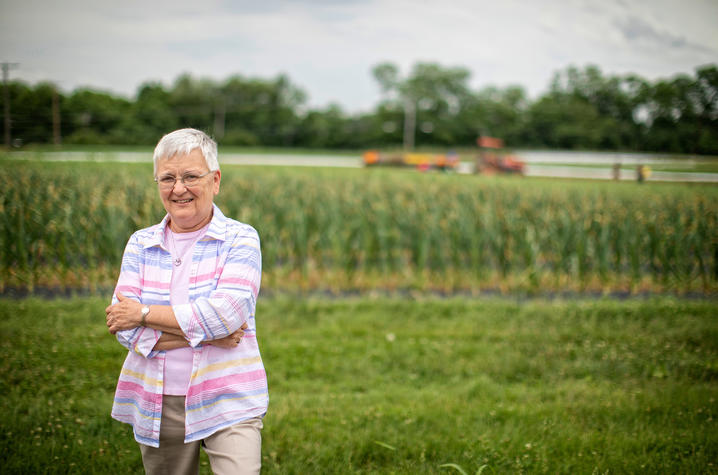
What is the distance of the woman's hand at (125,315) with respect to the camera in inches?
68.1

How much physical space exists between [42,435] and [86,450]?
1.19 ft

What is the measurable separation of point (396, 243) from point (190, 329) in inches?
181

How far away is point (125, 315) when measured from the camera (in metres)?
1.73

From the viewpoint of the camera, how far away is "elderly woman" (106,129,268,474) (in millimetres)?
1736

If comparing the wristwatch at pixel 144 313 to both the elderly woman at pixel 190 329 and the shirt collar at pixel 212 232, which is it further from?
the shirt collar at pixel 212 232

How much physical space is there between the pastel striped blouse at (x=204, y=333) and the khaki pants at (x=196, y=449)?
0.14ft

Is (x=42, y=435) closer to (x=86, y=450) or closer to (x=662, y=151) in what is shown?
(x=86, y=450)

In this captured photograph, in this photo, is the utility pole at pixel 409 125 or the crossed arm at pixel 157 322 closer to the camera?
the crossed arm at pixel 157 322

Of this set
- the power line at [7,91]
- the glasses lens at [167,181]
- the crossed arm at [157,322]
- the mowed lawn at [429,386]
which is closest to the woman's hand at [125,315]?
the crossed arm at [157,322]

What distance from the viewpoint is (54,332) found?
436 cm

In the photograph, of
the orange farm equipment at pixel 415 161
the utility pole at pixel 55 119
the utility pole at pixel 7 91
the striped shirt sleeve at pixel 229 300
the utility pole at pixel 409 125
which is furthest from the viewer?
the utility pole at pixel 409 125

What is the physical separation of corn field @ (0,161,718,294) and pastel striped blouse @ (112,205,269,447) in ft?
12.3

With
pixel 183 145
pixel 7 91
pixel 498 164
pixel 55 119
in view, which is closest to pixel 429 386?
pixel 183 145

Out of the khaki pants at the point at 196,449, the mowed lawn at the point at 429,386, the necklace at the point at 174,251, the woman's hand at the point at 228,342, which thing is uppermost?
the necklace at the point at 174,251
